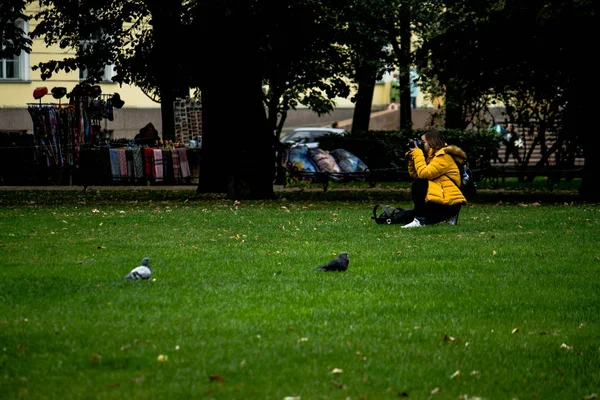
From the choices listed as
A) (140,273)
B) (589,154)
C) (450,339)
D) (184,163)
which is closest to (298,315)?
(450,339)

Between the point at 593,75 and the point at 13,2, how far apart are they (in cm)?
1121

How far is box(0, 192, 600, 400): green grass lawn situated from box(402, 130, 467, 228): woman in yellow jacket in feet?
2.03

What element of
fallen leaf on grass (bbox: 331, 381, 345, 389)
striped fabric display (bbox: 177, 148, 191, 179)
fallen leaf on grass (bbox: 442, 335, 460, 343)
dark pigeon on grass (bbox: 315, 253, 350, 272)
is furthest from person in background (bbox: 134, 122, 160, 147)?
fallen leaf on grass (bbox: 331, 381, 345, 389)

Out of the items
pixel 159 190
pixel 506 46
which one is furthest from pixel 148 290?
pixel 159 190

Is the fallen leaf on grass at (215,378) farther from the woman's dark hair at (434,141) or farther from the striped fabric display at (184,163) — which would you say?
the striped fabric display at (184,163)

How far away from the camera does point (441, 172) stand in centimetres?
1469

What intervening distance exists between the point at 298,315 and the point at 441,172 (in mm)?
7260

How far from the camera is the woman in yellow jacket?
47.9 ft

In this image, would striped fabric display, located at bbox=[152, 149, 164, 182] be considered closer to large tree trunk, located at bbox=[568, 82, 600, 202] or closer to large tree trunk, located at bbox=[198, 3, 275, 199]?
large tree trunk, located at bbox=[198, 3, 275, 199]

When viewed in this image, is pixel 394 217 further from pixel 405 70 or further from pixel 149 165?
pixel 405 70

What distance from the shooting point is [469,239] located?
515 inches

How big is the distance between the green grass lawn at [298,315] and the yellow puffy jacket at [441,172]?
0.60 m

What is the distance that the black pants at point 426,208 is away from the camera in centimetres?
1483

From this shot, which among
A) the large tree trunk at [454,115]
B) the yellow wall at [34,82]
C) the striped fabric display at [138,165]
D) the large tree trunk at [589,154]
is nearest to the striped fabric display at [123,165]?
the striped fabric display at [138,165]
